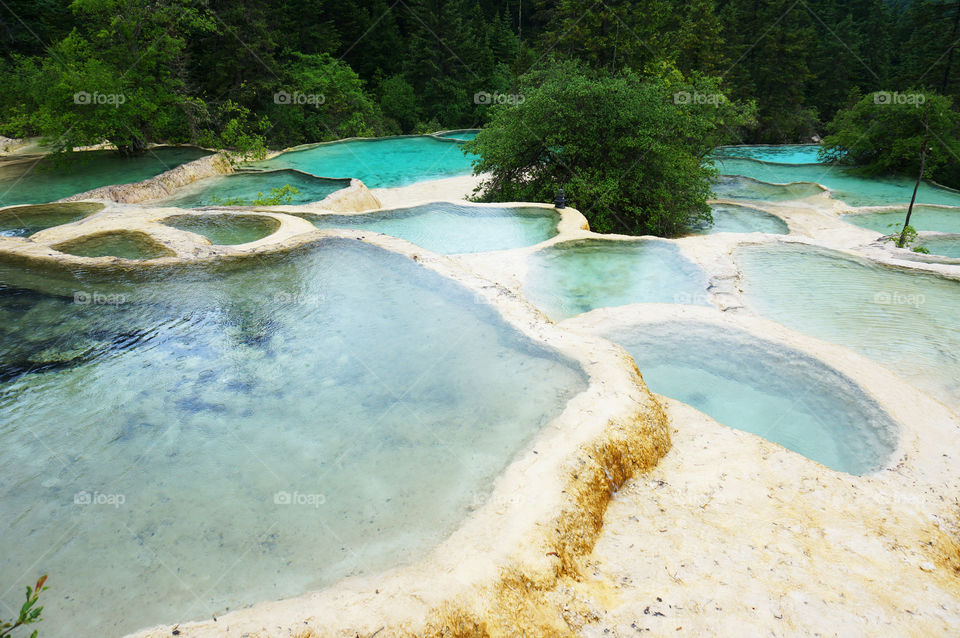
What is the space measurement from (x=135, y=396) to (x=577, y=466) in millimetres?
3991

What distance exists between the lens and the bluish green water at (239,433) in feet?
10.3

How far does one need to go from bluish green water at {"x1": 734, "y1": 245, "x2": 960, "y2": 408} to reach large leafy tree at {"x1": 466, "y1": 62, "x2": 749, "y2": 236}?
5110 millimetres

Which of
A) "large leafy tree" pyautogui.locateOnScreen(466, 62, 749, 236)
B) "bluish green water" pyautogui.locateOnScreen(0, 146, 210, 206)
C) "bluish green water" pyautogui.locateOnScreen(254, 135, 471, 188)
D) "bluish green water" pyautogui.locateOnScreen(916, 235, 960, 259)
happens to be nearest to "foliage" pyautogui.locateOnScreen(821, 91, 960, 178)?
"bluish green water" pyautogui.locateOnScreen(916, 235, 960, 259)

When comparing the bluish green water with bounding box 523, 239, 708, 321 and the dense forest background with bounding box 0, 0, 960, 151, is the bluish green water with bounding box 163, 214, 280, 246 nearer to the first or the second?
the bluish green water with bounding box 523, 239, 708, 321

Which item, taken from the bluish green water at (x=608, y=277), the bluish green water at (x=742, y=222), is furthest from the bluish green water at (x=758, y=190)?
the bluish green water at (x=608, y=277)

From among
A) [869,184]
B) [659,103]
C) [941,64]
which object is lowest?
[869,184]

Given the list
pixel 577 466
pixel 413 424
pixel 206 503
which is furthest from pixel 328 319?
pixel 577 466

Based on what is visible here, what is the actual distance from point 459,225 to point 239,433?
7.54 meters

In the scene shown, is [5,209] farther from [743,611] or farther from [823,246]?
[823,246]

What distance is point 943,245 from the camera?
1344 centimetres

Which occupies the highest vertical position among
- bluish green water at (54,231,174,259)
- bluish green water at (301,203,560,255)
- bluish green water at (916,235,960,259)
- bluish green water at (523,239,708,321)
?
bluish green water at (54,231,174,259)

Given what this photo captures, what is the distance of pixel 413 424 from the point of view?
4348 millimetres

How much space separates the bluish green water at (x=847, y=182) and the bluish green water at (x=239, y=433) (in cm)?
2030

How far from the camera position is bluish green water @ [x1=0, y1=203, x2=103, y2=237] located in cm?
1059
